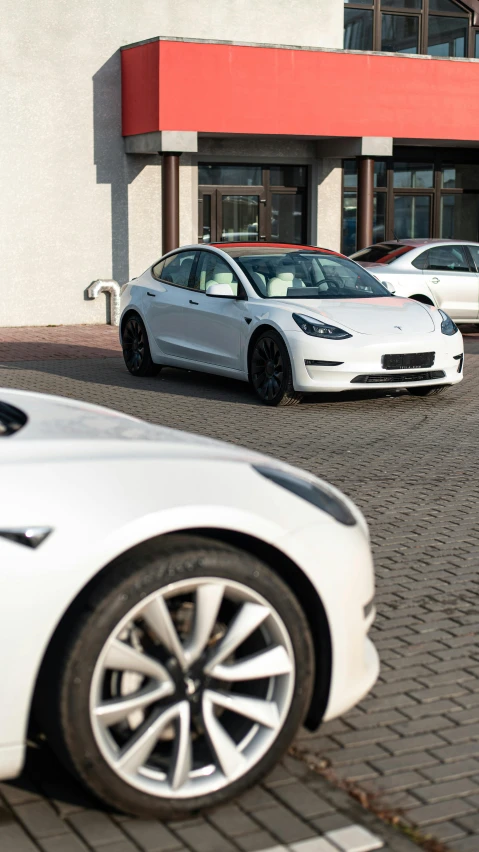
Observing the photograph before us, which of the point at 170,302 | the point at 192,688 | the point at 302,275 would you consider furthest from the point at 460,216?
the point at 192,688

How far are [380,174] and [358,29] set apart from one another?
3.28 meters

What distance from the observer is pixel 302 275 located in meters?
12.4

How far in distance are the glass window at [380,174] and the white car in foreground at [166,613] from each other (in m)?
23.0

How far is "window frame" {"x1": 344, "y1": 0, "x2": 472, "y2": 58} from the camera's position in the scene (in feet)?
86.1

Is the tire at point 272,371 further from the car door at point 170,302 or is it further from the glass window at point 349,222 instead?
the glass window at point 349,222

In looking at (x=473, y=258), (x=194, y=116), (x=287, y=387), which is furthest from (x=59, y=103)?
(x=287, y=387)

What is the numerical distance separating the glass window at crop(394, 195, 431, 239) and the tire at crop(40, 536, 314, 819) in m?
23.5

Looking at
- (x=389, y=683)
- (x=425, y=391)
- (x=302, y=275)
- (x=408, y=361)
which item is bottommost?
(x=425, y=391)

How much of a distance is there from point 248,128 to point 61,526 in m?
18.9

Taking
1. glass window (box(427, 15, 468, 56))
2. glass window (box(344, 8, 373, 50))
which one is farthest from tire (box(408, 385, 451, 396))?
glass window (box(427, 15, 468, 56))

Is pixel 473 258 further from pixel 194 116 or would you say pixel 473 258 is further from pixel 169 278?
pixel 169 278

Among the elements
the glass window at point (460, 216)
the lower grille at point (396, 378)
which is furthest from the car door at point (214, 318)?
the glass window at point (460, 216)

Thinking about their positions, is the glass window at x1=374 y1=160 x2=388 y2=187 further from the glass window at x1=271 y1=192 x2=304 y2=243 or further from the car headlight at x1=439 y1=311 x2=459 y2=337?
the car headlight at x1=439 y1=311 x2=459 y2=337

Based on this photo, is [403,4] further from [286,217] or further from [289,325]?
[289,325]
